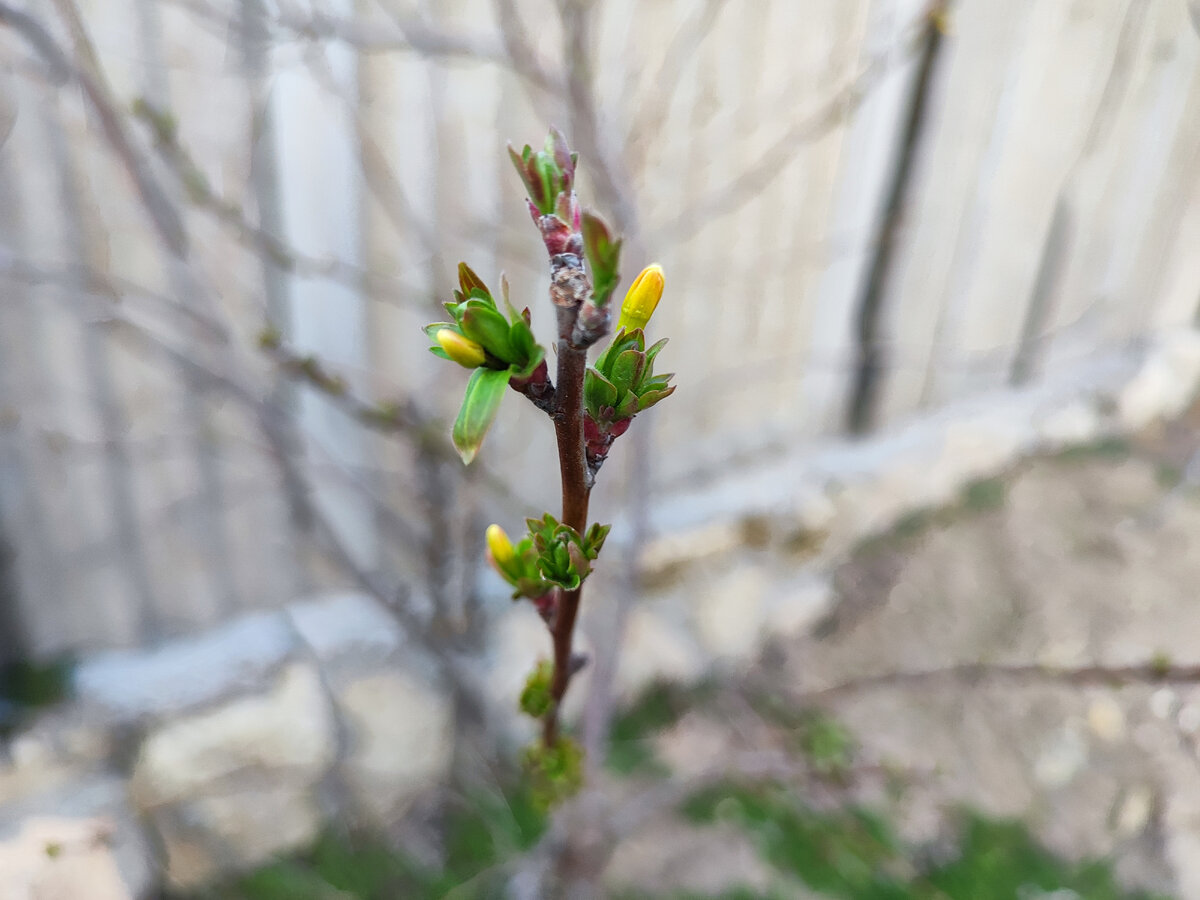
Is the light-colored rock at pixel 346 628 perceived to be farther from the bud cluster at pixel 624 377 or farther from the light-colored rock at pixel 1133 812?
the light-colored rock at pixel 1133 812

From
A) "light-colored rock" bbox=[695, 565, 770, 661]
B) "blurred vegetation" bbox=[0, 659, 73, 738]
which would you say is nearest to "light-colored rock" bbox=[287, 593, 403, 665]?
"blurred vegetation" bbox=[0, 659, 73, 738]

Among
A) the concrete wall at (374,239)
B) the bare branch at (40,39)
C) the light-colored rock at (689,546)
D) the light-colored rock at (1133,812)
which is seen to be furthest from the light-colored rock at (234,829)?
the light-colored rock at (1133,812)

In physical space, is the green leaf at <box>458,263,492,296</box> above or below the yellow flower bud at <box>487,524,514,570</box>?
above

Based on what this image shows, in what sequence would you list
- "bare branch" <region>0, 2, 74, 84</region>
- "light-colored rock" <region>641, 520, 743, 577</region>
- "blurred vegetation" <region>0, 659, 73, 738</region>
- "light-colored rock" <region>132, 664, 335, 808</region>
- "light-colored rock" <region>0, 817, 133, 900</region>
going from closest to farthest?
"bare branch" <region>0, 2, 74, 84</region> < "light-colored rock" <region>0, 817, 133, 900</region> < "blurred vegetation" <region>0, 659, 73, 738</region> < "light-colored rock" <region>132, 664, 335, 808</region> < "light-colored rock" <region>641, 520, 743, 577</region>

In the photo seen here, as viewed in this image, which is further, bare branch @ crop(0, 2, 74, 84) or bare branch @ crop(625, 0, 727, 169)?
bare branch @ crop(625, 0, 727, 169)

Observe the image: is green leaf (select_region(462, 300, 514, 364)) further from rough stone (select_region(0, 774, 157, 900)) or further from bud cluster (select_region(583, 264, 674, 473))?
rough stone (select_region(0, 774, 157, 900))

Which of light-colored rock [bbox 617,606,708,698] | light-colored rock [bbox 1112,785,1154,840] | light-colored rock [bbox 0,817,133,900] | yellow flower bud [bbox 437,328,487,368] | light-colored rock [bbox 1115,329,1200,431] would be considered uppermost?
light-colored rock [bbox 1115,329,1200,431]

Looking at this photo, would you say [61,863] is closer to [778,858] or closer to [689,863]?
[689,863]
